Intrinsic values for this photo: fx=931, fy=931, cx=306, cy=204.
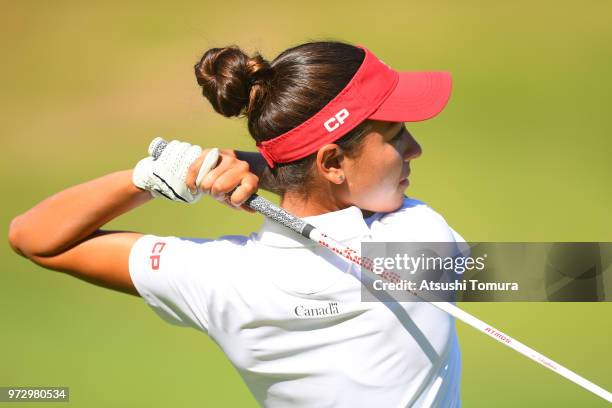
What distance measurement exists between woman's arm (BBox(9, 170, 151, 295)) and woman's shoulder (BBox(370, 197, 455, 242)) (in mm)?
552

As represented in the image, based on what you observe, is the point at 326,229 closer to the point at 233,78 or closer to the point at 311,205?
the point at 311,205

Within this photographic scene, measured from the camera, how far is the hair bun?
2.07 m

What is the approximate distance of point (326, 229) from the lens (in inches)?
78.5

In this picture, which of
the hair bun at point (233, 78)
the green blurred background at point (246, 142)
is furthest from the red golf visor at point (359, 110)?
the green blurred background at point (246, 142)

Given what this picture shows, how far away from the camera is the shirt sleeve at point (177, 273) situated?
78.4 inches

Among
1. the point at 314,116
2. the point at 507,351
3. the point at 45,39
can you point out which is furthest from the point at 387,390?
the point at 45,39

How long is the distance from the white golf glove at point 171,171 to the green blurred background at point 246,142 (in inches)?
95.2

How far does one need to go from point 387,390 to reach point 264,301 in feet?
1.05

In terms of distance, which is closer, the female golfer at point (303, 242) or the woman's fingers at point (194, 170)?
the female golfer at point (303, 242)

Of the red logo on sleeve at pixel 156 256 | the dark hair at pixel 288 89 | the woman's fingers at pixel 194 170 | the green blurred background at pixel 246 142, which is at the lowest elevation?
the red logo on sleeve at pixel 156 256

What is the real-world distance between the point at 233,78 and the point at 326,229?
0.41 metres

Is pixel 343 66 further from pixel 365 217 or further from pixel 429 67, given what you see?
pixel 429 67

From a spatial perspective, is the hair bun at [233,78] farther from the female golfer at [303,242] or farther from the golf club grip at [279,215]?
the golf club grip at [279,215]
